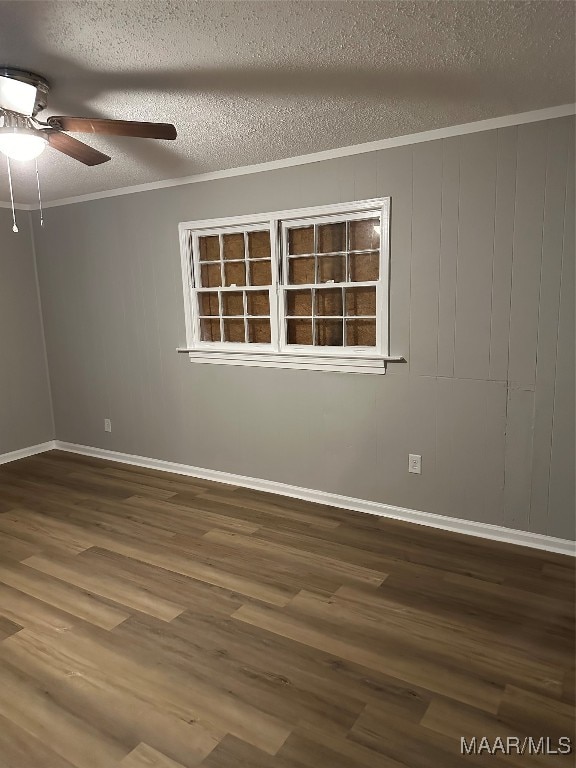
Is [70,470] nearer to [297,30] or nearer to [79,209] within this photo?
[79,209]

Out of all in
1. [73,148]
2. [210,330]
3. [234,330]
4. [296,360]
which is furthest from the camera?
[210,330]

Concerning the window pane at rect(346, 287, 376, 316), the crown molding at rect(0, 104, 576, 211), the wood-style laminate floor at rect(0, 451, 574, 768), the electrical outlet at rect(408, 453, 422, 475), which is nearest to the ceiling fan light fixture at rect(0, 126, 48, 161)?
the crown molding at rect(0, 104, 576, 211)

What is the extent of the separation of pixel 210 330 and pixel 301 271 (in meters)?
0.99

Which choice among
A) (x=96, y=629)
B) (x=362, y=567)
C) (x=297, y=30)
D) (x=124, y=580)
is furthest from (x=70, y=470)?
(x=297, y=30)

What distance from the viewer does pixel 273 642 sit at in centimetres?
232

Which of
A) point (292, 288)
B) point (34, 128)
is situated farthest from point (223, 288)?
point (34, 128)

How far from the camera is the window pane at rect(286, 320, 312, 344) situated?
3.79 m

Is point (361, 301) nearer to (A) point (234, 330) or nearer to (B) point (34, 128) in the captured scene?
(A) point (234, 330)

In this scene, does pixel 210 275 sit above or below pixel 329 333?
above

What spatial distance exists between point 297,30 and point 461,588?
2.65 m

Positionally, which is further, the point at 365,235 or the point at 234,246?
the point at 234,246

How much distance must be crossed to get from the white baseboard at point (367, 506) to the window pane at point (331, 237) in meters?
1.77

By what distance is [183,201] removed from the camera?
405cm

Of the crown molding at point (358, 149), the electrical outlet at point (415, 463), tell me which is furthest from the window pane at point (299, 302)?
the electrical outlet at point (415, 463)
